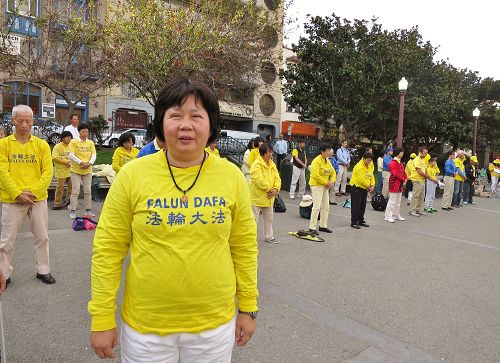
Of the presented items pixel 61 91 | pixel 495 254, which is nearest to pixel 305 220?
pixel 495 254

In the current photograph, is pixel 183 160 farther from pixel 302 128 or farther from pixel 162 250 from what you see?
pixel 302 128

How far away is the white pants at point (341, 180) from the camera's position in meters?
13.5

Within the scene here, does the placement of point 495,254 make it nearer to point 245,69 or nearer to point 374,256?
point 374,256

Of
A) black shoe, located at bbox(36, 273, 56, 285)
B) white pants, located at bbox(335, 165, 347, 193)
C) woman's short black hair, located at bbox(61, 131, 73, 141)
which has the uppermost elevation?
woman's short black hair, located at bbox(61, 131, 73, 141)

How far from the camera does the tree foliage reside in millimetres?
20672

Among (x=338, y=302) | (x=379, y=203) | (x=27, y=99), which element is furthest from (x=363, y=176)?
(x=27, y=99)

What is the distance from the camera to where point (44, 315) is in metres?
3.65

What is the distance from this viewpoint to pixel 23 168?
14.0 ft

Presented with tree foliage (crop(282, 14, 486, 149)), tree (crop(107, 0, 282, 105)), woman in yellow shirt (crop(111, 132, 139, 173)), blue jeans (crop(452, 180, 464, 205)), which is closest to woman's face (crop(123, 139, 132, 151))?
woman in yellow shirt (crop(111, 132, 139, 173))

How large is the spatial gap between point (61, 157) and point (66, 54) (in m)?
7.66

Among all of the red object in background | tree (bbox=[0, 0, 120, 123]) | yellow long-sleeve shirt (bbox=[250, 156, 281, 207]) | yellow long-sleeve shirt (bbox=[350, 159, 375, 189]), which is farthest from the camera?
the red object in background

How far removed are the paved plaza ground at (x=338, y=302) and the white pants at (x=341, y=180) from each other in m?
6.14

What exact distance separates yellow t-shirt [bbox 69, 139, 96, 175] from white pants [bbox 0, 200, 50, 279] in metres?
3.70

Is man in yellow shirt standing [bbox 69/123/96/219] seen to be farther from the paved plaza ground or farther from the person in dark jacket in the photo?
the person in dark jacket
